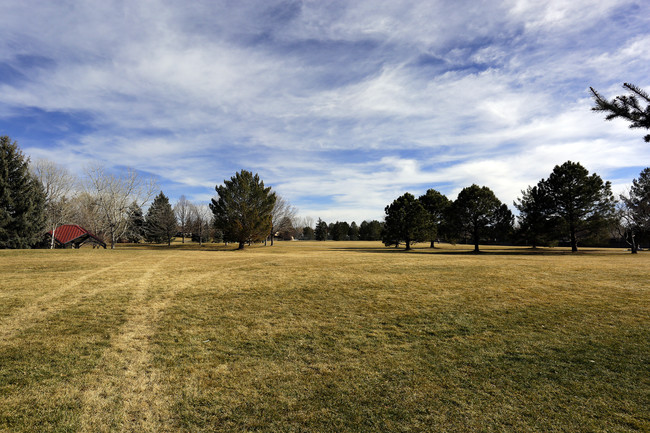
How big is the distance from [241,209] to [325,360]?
135 feet

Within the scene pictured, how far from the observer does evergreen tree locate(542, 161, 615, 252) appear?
35.1 meters

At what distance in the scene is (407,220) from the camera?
44438mm

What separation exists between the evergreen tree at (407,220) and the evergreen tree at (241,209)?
63.2ft

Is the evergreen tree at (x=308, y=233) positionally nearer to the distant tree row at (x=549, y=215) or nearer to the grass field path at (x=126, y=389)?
the distant tree row at (x=549, y=215)

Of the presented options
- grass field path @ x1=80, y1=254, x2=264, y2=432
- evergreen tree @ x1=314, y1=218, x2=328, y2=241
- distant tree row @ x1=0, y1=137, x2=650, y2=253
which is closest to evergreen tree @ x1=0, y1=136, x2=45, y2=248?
distant tree row @ x1=0, y1=137, x2=650, y2=253

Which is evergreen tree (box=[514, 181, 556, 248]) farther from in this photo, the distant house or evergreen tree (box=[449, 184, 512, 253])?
the distant house

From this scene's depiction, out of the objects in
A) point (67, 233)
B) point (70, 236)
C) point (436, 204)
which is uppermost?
point (436, 204)

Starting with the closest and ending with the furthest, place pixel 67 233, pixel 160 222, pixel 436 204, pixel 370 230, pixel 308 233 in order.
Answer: pixel 67 233, pixel 436 204, pixel 160 222, pixel 370 230, pixel 308 233

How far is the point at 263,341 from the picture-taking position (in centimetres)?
662

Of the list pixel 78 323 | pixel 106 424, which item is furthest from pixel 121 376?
pixel 78 323

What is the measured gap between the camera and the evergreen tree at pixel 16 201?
98.8 ft

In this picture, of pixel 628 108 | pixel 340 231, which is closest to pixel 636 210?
pixel 628 108

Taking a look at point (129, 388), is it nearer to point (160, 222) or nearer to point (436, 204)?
point (436, 204)

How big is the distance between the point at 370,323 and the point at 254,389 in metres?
3.99
